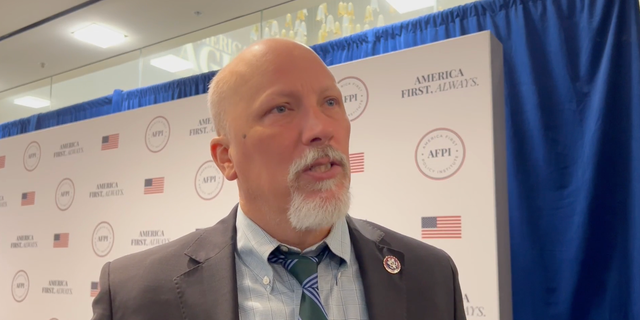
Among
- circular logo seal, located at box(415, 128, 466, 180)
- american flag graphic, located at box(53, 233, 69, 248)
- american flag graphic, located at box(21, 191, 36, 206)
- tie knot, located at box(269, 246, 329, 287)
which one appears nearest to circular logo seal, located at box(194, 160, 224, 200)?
circular logo seal, located at box(415, 128, 466, 180)

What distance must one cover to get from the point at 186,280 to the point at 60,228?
10.5ft

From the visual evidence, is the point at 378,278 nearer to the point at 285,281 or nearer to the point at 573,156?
the point at 285,281

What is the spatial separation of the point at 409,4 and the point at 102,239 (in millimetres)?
2687

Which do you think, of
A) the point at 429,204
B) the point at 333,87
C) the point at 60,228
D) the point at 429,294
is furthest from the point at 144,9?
the point at 429,294

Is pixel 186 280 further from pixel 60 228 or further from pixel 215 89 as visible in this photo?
pixel 60 228

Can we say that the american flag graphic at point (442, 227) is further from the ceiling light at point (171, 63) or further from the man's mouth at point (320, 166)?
the ceiling light at point (171, 63)

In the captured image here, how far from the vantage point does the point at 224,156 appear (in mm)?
1143

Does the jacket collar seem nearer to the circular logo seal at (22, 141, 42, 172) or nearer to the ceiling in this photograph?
the ceiling

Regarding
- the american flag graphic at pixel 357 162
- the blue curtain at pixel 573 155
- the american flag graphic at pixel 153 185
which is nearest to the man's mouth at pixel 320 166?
the american flag graphic at pixel 357 162

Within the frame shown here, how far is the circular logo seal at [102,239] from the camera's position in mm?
3291

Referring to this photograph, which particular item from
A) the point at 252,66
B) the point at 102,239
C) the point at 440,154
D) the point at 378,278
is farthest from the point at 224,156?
the point at 102,239

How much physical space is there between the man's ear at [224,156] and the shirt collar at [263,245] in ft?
0.39

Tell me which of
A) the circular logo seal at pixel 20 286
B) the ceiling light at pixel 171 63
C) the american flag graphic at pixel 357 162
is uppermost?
the ceiling light at pixel 171 63

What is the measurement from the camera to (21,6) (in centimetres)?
371
